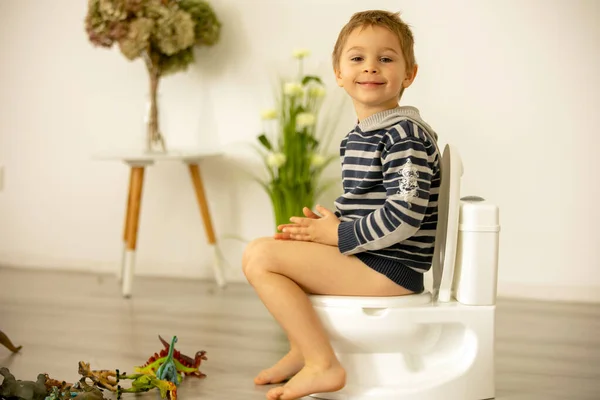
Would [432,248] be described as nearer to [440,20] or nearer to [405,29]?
[405,29]

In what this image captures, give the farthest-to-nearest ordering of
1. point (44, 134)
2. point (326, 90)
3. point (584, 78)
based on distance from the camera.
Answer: point (44, 134) → point (326, 90) → point (584, 78)

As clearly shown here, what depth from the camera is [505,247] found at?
2.77m

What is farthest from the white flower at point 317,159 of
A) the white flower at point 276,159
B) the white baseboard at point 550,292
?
the white baseboard at point 550,292

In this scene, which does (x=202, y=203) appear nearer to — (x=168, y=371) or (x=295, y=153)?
(x=295, y=153)

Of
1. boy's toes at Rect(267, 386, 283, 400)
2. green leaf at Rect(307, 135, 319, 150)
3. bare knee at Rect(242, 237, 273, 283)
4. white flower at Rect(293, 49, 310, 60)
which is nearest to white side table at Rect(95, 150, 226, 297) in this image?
green leaf at Rect(307, 135, 319, 150)

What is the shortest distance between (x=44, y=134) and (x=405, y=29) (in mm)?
2150

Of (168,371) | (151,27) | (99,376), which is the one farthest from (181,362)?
(151,27)

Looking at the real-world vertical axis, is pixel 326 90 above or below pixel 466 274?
above

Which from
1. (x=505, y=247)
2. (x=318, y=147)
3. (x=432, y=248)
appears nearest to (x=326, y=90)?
(x=318, y=147)

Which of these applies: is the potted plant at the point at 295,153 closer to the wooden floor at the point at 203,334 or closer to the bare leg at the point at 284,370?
the wooden floor at the point at 203,334

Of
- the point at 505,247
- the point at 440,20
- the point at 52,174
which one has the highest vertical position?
the point at 440,20

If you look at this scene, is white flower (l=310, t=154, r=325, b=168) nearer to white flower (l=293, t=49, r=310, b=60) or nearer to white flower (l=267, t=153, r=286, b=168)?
white flower (l=267, t=153, r=286, b=168)

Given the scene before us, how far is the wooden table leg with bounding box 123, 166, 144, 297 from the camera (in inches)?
108

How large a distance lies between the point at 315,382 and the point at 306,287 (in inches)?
8.0
